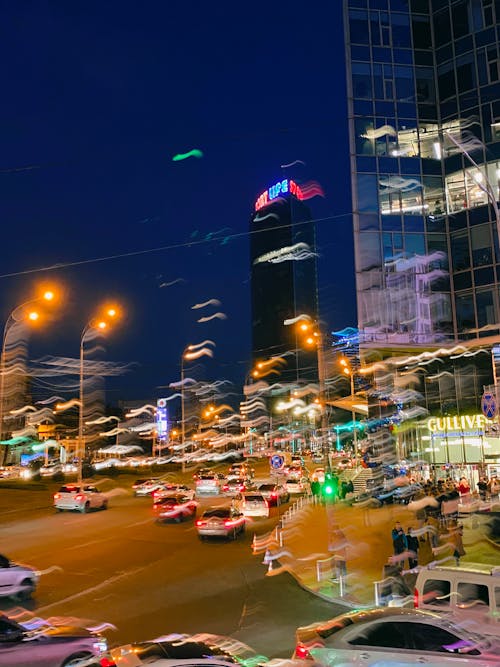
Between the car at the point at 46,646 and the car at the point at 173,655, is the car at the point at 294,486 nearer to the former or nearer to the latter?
the car at the point at 46,646

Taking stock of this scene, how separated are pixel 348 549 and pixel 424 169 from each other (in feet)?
80.2

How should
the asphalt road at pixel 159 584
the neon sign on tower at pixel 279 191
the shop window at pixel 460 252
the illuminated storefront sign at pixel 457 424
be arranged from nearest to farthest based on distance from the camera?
the asphalt road at pixel 159 584 → the illuminated storefront sign at pixel 457 424 → the shop window at pixel 460 252 → the neon sign on tower at pixel 279 191

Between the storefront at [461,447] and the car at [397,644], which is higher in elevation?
the storefront at [461,447]

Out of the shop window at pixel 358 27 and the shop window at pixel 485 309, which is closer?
the shop window at pixel 485 309

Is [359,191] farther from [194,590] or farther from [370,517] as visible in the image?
[194,590]

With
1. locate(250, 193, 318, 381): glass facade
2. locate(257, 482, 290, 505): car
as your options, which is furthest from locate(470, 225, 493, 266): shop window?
locate(250, 193, 318, 381): glass facade

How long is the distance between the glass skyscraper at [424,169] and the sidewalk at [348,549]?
10508 millimetres

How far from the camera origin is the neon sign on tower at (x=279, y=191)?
166 metres

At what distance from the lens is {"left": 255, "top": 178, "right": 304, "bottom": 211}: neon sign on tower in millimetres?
165500

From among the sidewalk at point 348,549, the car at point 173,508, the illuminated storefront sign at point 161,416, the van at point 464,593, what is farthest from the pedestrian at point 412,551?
the illuminated storefront sign at point 161,416

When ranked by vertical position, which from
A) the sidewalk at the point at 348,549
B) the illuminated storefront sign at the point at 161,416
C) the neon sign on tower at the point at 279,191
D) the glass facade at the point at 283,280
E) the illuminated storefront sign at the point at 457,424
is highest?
the neon sign on tower at the point at 279,191

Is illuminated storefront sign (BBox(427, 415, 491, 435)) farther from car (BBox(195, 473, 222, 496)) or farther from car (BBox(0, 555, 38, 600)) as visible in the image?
car (BBox(0, 555, 38, 600))

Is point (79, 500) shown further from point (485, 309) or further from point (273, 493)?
point (485, 309)

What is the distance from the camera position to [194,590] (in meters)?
14.5
